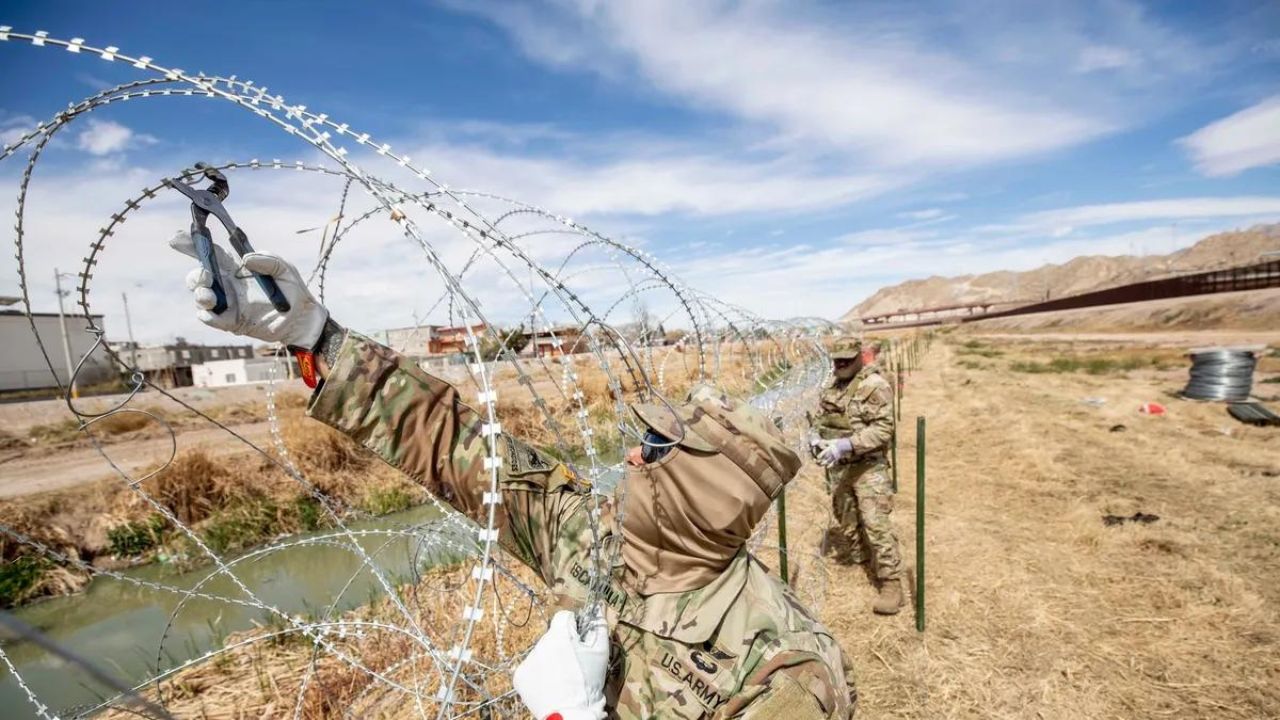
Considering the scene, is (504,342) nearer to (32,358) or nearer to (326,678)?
(326,678)

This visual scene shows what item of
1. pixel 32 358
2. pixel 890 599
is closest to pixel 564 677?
pixel 890 599

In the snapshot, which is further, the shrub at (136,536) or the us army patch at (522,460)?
the shrub at (136,536)

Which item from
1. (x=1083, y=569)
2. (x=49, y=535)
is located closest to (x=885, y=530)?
(x=1083, y=569)

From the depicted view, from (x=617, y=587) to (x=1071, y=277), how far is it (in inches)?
6118

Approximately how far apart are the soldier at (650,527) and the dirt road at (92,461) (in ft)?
29.0

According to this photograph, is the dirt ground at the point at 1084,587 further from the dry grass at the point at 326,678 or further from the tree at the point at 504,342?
the tree at the point at 504,342

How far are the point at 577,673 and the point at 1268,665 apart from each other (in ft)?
16.6

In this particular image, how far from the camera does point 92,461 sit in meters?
11.3

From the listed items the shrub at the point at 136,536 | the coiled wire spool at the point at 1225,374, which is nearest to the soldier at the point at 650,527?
the shrub at the point at 136,536

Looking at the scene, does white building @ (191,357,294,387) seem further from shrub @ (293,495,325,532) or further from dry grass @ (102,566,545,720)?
dry grass @ (102,566,545,720)

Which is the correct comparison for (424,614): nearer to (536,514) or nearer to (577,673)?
(536,514)

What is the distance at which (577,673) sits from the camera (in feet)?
5.06

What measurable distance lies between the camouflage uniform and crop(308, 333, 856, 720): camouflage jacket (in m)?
3.38

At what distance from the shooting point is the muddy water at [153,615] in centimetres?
536
